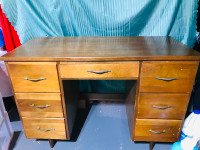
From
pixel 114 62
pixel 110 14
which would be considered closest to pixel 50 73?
pixel 114 62

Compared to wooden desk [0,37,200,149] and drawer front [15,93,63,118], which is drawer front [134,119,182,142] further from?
drawer front [15,93,63,118]

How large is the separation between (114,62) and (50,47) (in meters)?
0.50

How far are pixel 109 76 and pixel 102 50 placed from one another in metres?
0.19

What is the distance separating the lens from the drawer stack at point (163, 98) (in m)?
0.98

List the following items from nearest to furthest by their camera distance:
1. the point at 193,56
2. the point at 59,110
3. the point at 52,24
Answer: the point at 193,56 → the point at 59,110 → the point at 52,24

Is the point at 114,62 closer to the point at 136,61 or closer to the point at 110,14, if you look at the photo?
the point at 136,61

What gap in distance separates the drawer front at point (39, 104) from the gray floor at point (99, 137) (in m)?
0.37

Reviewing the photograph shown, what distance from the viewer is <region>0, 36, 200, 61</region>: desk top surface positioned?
95cm

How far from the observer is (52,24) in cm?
147

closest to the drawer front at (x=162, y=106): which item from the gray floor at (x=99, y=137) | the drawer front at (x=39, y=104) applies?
the gray floor at (x=99, y=137)

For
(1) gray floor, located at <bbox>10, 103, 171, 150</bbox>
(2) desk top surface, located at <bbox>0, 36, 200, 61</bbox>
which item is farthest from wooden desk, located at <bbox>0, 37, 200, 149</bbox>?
(1) gray floor, located at <bbox>10, 103, 171, 150</bbox>

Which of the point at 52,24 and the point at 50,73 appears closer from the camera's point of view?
the point at 50,73

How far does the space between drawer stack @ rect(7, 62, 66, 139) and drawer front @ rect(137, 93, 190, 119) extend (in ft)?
1.91

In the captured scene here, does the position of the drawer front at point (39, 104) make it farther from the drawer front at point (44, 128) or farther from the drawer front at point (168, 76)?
the drawer front at point (168, 76)
